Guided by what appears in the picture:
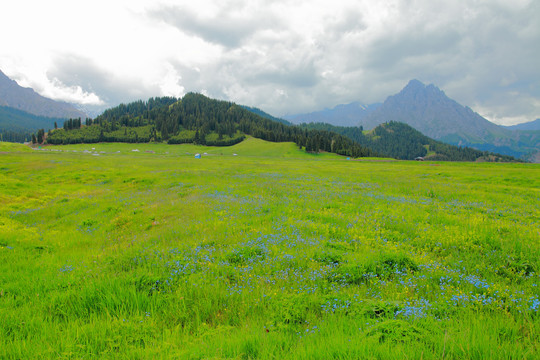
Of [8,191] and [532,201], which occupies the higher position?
A: [532,201]

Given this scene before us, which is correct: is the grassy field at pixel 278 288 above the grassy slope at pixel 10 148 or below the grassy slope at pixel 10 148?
below

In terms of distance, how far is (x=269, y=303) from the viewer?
482 cm

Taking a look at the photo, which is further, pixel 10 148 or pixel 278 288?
pixel 10 148

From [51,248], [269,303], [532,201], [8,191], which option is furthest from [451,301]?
[8,191]

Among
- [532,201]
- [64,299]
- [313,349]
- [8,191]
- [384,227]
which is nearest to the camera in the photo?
[313,349]

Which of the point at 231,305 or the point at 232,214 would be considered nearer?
the point at 231,305

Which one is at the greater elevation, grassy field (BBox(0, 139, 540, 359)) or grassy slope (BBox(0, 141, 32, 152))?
grassy slope (BBox(0, 141, 32, 152))

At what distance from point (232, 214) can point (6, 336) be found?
28.4ft

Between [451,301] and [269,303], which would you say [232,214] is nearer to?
[269,303]

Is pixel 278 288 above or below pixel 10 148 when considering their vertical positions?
below

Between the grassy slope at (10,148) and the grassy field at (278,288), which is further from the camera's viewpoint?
the grassy slope at (10,148)

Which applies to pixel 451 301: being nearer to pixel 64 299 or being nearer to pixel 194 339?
pixel 194 339

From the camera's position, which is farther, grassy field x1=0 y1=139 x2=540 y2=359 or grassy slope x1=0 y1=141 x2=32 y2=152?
grassy slope x1=0 y1=141 x2=32 y2=152

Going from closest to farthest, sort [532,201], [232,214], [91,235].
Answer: [91,235] → [232,214] → [532,201]
